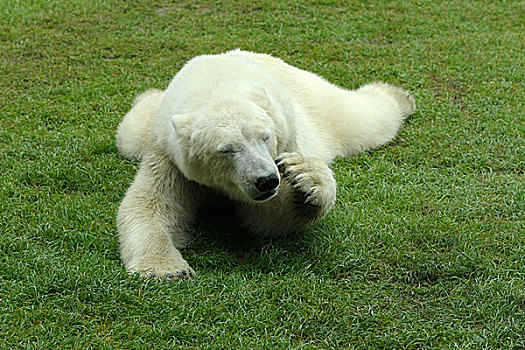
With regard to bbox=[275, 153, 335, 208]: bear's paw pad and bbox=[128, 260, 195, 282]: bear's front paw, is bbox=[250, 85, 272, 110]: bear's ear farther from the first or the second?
bbox=[128, 260, 195, 282]: bear's front paw

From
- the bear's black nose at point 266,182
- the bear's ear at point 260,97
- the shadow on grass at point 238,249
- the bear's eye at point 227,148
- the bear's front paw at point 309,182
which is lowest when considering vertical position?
the shadow on grass at point 238,249

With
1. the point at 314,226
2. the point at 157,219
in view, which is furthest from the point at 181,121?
the point at 314,226

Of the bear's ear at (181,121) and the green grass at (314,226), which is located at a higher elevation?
the bear's ear at (181,121)

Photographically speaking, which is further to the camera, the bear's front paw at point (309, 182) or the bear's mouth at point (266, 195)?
the bear's front paw at point (309, 182)

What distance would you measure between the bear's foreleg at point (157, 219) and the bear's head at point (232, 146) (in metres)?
0.28

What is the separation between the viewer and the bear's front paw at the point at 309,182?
4.04 meters

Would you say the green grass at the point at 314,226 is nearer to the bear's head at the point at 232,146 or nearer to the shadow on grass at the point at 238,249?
the shadow on grass at the point at 238,249

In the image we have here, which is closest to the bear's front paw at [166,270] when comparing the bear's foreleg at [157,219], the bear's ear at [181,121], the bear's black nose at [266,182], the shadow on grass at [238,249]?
the bear's foreleg at [157,219]

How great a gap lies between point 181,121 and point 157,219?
2.23 ft

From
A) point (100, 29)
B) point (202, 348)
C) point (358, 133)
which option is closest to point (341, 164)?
point (358, 133)

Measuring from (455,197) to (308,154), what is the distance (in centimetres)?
112

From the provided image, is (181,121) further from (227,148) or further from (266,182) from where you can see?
(266,182)

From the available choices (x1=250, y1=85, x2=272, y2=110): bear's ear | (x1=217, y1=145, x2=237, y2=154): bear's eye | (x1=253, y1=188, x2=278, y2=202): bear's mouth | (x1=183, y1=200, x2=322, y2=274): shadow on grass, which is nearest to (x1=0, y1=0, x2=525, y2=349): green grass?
(x1=183, y1=200, x2=322, y2=274): shadow on grass

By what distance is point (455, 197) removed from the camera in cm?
478
